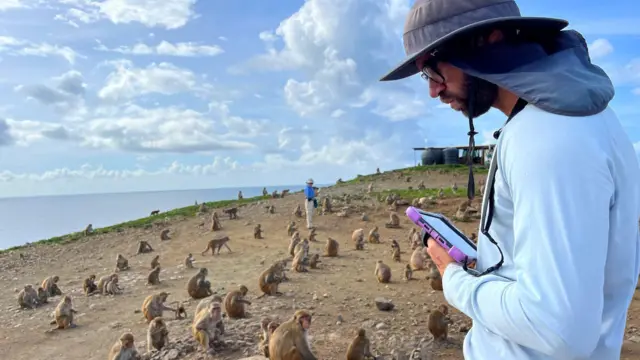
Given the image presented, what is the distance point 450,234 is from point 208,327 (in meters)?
7.15

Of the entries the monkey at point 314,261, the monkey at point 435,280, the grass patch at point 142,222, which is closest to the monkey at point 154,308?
the monkey at point 314,261

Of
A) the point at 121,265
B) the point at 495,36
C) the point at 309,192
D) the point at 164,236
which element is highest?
the point at 495,36

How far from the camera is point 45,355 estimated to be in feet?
34.3

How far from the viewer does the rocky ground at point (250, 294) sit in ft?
29.9

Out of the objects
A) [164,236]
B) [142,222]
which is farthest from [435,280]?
[142,222]

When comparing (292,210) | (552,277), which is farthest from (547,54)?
(292,210)

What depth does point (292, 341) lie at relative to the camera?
732cm

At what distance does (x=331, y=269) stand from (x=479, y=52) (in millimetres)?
12961

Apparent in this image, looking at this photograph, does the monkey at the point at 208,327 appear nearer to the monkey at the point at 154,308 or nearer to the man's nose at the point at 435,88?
the monkey at the point at 154,308

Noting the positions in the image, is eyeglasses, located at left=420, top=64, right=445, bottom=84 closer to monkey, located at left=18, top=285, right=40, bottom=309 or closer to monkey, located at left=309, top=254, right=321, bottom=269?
monkey, located at left=309, top=254, right=321, bottom=269

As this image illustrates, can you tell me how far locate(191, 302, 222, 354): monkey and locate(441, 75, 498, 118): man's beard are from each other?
7.31m

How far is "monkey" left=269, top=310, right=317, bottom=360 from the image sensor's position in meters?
7.23

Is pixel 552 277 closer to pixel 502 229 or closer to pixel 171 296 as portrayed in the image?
pixel 502 229

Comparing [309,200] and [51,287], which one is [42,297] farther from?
[309,200]
